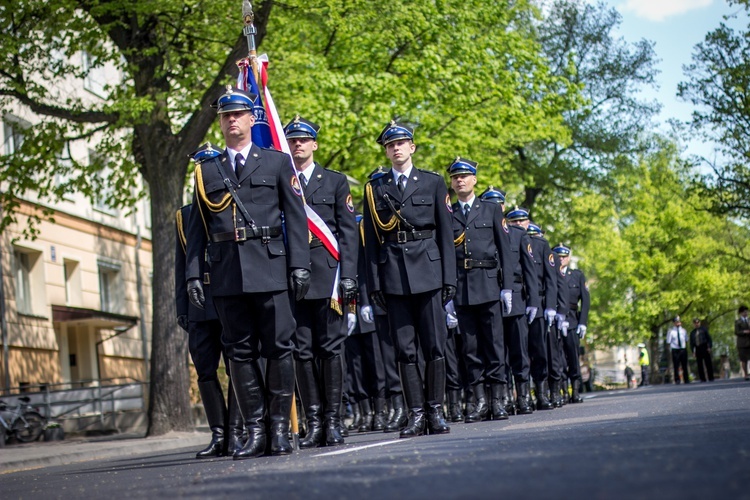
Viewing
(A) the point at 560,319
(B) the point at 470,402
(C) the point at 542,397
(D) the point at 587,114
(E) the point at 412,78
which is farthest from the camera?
(D) the point at 587,114

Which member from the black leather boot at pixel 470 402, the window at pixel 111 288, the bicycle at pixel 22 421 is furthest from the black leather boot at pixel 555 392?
the window at pixel 111 288

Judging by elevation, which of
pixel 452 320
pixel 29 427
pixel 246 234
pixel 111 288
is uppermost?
Answer: pixel 111 288

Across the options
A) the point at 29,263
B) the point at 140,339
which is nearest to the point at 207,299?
the point at 29,263

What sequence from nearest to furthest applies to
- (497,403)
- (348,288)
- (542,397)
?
1. (348,288)
2. (497,403)
3. (542,397)

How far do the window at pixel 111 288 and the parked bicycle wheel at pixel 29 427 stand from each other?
11727 millimetres

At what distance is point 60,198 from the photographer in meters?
22.2

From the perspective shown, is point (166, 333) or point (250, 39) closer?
point (250, 39)

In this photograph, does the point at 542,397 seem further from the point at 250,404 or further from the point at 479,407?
the point at 250,404

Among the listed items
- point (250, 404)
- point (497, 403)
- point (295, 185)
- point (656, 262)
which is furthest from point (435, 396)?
point (656, 262)

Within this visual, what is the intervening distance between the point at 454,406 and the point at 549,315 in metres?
2.80

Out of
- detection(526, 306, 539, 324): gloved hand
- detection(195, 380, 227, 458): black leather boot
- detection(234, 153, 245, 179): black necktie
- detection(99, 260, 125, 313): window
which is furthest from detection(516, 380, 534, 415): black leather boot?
detection(99, 260, 125, 313): window

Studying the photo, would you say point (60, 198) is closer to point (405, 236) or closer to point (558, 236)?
point (405, 236)

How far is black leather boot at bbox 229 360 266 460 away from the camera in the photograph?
335 inches

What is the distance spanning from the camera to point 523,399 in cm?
1460
